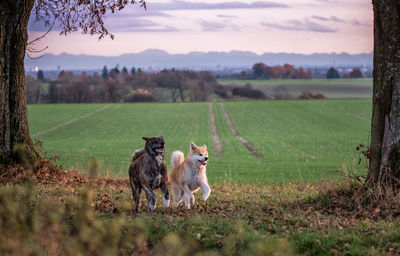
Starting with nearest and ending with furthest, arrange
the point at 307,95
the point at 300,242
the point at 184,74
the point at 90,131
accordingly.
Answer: the point at 300,242 → the point at 90,131 → the point at 307,95 → the point at 184,74

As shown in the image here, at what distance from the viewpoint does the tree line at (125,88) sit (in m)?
111

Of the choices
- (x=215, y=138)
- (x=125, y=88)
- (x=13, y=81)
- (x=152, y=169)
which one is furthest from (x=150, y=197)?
(x=125, y=88)

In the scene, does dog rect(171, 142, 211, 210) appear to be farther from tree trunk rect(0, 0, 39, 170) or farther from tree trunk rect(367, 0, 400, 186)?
tree trunk rect(0, 0, 39, 170)

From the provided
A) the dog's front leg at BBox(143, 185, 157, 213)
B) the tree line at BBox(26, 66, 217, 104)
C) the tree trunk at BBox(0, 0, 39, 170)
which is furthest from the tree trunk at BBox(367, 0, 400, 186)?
the tree line at BBox(26, 66, 217, 104)

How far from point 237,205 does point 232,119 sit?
228ft

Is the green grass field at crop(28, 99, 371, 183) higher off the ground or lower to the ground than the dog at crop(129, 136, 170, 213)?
lower

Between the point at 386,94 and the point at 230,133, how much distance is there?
176 feet

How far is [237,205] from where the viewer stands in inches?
438

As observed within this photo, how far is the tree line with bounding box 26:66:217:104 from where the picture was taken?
111m

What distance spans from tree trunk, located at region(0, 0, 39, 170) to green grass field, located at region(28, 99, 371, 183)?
360 cm

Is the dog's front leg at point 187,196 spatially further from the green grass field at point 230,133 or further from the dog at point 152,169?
the green grass field at point 230,133

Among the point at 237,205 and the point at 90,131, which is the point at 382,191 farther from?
the point at 90,131

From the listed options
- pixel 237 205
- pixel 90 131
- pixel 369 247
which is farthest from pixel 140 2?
pixel 90 131

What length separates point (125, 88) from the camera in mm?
123812
